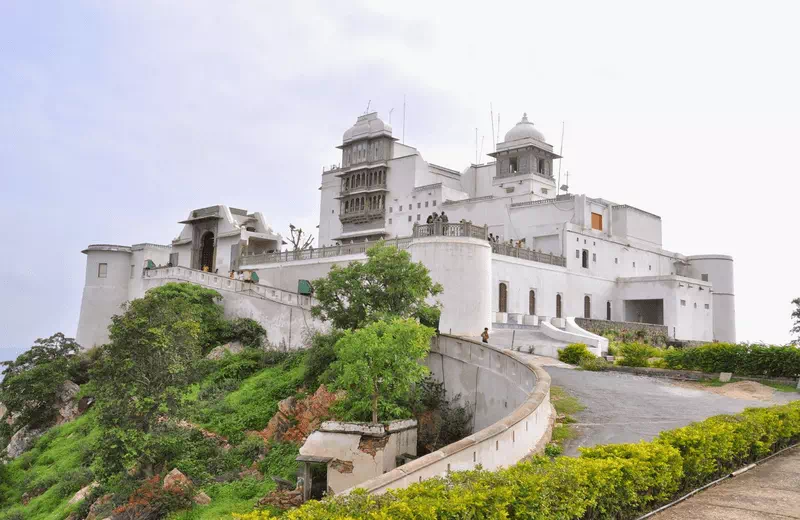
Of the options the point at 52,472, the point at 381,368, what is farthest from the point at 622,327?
the point at 52,472

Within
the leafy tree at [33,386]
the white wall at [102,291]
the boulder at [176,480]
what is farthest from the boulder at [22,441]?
the boulder at [176,480]

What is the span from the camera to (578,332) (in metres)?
32.3

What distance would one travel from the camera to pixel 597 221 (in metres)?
45.5

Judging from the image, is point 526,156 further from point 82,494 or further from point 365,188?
point 82,494

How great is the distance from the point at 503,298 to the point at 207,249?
78.5ft

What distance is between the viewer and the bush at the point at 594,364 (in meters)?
23.7

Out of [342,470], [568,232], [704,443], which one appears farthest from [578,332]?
[704,443]

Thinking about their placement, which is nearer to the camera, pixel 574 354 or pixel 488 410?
pixel 488 410

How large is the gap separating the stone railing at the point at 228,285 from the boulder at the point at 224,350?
2672mm

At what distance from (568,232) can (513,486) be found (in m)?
34.6

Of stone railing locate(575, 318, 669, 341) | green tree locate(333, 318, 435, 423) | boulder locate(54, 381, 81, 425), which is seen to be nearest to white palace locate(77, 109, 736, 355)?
stone railing locate(575, 318, 669, 341)

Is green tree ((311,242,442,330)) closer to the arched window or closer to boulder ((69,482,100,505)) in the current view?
boulder ((69,482,100,505))

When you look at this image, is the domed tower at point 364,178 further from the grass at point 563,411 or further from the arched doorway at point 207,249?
the grass at point 563,411

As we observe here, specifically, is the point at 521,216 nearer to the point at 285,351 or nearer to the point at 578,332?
the point at 578,332
